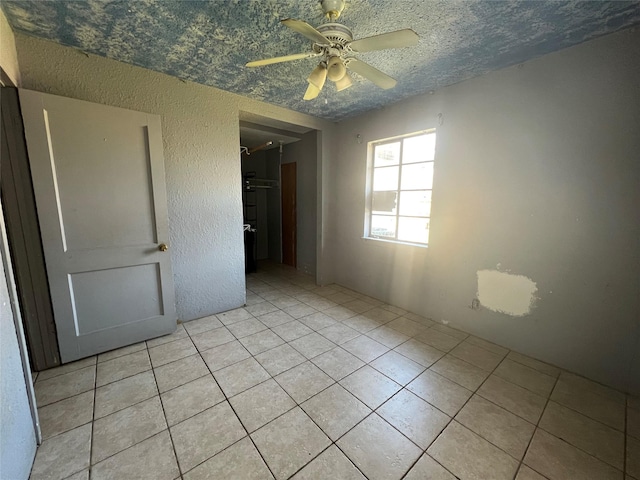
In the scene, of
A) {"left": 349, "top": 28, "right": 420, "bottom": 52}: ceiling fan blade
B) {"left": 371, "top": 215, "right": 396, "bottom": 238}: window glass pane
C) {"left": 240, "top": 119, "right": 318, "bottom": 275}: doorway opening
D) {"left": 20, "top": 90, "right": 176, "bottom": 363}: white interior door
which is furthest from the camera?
{"left": 240, "top": 119, "right": 318, "bottom": 275}: doorway opening

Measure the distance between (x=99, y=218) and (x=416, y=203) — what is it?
3.13 m

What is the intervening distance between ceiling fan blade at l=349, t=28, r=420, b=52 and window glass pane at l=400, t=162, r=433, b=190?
161 centimetres

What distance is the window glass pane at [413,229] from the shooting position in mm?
2885

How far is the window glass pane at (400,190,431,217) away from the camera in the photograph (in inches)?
112

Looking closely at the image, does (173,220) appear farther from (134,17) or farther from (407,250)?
(407,250)

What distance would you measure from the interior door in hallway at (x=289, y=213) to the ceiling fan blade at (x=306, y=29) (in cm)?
318

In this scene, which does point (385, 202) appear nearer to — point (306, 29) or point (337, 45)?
point (337, 45)

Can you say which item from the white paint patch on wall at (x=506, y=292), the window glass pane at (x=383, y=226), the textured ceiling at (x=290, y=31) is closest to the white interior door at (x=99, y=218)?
the textured ceiling at (x=290, y=31)

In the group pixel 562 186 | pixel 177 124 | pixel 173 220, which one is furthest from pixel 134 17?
pixel 562 186

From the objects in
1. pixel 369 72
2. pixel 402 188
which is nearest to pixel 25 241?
pixel 369 72

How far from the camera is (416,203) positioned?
2947mm

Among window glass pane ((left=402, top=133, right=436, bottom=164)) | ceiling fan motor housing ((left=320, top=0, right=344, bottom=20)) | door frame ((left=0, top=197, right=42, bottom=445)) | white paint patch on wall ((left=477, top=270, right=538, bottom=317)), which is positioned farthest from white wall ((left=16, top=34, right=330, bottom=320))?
white paint patch on wall ((left=477, top=270, right=538, bottom=317))

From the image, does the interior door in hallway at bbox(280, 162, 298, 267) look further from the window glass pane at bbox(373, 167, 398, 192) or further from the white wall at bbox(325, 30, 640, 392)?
the white wall at bbox(325, 30, 640, 392)

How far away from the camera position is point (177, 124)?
2.43 metres
